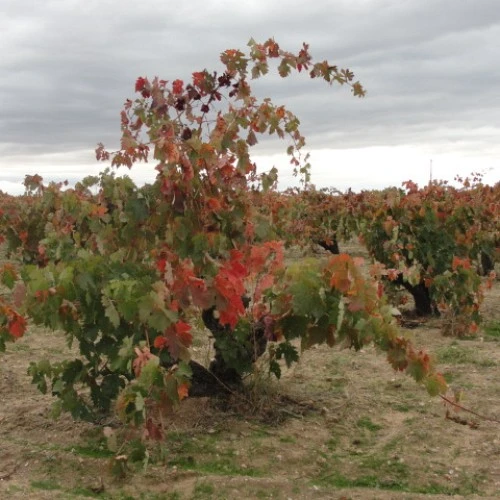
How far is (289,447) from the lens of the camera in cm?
396

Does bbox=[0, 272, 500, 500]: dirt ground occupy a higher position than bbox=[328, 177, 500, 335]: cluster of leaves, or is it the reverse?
bbox=[328, 177, 500, 335]: cluster of leaves

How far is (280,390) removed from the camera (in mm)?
4914

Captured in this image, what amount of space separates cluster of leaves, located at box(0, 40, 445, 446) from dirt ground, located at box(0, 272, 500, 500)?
0.98 ft

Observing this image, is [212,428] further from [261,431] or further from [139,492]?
[139,492]

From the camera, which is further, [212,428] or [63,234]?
[63,234]

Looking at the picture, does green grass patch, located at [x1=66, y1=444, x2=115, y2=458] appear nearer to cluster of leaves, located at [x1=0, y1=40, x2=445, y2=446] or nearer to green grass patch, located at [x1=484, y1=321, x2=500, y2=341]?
cluster of leaves, located at [x1=0, y1=40, x2=445, y2=446]

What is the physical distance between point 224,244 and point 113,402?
1873 mm

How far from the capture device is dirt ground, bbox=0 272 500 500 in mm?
3447

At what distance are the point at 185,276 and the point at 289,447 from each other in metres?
1.55

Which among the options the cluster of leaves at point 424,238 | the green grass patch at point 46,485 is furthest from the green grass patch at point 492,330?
the green grass patch at point 46,485

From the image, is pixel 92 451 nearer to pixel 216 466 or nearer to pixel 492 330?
pixel 216 466

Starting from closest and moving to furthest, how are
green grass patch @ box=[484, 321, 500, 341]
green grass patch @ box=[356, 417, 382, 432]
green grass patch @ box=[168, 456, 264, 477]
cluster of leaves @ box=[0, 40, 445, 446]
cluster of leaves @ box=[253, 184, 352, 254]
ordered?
1. cluster of leaves @ box=[0, 40, 445, 446]
2. green grass patch @ box=[168, 456, 264, 477]
3. green grass patch @ box=[356, 417, 382, 432]
4. green grass patch @ box=[484, 321, 500, 341]
5. cluster of leaves @ box=[253, 184, 352, 254]

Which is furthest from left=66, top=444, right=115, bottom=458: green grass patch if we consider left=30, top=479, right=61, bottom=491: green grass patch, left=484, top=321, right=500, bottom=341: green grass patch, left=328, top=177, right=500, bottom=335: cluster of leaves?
left=484, top=321, right=500, bottom=341: green grass patch

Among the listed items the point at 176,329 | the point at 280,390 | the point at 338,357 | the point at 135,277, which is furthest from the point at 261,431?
the point at 338,357
